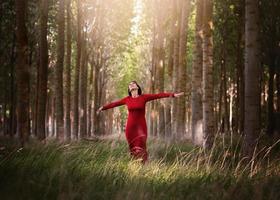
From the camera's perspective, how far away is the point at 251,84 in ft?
30.7

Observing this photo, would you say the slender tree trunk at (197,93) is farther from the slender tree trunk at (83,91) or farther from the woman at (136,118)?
the slender tree trunk at (83,91)

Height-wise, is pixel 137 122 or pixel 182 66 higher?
pixel 182 66

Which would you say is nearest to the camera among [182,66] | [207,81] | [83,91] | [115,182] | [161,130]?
[115,182]

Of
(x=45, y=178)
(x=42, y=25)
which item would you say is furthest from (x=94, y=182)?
(x=42, y=25)

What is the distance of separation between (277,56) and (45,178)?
21447mm

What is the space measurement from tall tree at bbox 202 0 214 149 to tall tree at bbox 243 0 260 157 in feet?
9.57

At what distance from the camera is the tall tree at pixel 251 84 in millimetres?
9281

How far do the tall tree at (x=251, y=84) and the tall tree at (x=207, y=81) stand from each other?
2918 millimetres

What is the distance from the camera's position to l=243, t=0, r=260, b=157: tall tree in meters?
9.28

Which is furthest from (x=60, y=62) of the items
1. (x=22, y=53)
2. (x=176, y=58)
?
(x=22, y=53)

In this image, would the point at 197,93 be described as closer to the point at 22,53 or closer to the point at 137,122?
the point at 137,122

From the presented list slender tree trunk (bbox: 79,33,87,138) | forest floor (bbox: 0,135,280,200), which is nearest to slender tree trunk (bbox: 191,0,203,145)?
forest floor (bbox: 0,135,280,200)

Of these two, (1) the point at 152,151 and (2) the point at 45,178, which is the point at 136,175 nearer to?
(2) the point at 45,178

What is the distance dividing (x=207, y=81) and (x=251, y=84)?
367cm
